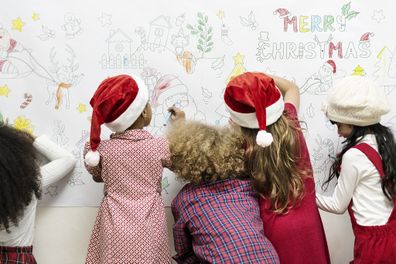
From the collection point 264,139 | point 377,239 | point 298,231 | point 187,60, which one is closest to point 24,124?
point 187,60

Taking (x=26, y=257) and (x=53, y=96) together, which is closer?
(x=26, y=257)

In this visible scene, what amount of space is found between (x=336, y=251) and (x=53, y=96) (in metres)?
1.10

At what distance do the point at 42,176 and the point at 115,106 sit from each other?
1.30 ft

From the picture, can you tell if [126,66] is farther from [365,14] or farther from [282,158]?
[365,14]

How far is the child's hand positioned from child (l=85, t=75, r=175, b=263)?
17 centimetres

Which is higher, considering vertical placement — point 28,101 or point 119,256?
point 28,101

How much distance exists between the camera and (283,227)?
1.33m

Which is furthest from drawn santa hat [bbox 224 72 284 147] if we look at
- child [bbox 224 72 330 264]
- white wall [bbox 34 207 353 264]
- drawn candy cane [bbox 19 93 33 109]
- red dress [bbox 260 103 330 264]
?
drawn candy cane [bbox 19 93 33 109]

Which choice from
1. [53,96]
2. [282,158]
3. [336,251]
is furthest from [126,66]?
[336,251]

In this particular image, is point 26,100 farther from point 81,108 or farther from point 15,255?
point 15,255

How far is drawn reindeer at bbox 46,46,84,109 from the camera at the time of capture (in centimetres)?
156

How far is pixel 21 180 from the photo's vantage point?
131cm

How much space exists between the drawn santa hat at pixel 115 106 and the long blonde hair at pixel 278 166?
337 mm

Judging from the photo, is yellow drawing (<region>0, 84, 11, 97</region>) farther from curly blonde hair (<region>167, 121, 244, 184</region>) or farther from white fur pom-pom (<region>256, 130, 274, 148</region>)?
white fur pom-pom (<region>256, 130, 274, 148</region>)
